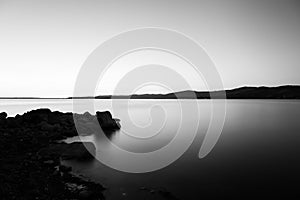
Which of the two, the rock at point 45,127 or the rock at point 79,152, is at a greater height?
the rock at point 45,127

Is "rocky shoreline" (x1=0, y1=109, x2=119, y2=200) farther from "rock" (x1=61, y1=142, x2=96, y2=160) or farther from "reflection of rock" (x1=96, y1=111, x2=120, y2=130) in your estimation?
"reflection of rock" (x1=96, y1=111, x2=120, y2=130)

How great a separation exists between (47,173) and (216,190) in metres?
10.7

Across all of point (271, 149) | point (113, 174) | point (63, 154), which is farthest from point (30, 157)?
point (271, 149)

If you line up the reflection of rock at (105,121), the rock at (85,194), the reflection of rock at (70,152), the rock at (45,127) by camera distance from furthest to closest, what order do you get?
the reflection of rock at (105,121) < the rock at (45,127) < the reflection of rock at (70,152) < the rock at (85,194)

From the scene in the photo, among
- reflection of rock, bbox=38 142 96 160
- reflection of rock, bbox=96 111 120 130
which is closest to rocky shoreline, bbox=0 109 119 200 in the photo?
reflection of rock, bbox=38 142 96 160

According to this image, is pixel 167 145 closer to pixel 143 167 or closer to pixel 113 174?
pixel 143 167

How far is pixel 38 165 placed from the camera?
14773 millimetres

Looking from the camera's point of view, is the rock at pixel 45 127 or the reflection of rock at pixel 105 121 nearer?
the rock at pixel 45 127

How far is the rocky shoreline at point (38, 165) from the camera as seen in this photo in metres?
10.5

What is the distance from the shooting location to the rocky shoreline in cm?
1052

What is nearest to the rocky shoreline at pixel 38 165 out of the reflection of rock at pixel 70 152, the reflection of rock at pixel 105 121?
the reflection of rock at pixel 70 152

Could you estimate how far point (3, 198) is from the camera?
9312 millimetres

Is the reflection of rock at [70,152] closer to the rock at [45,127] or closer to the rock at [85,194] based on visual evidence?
the rock at [85,194]

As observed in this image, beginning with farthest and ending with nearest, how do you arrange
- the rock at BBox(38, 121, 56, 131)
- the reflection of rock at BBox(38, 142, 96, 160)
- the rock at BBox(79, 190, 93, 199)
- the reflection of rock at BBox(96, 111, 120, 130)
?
the reflection of rock at BBox(96, 111, 120, 130), the rock at BBox(38, 121, 56, 131), the reflection of rock at BBox(38, 142, 96, 160), the rock at BBox(79, 190, 93, 199)
